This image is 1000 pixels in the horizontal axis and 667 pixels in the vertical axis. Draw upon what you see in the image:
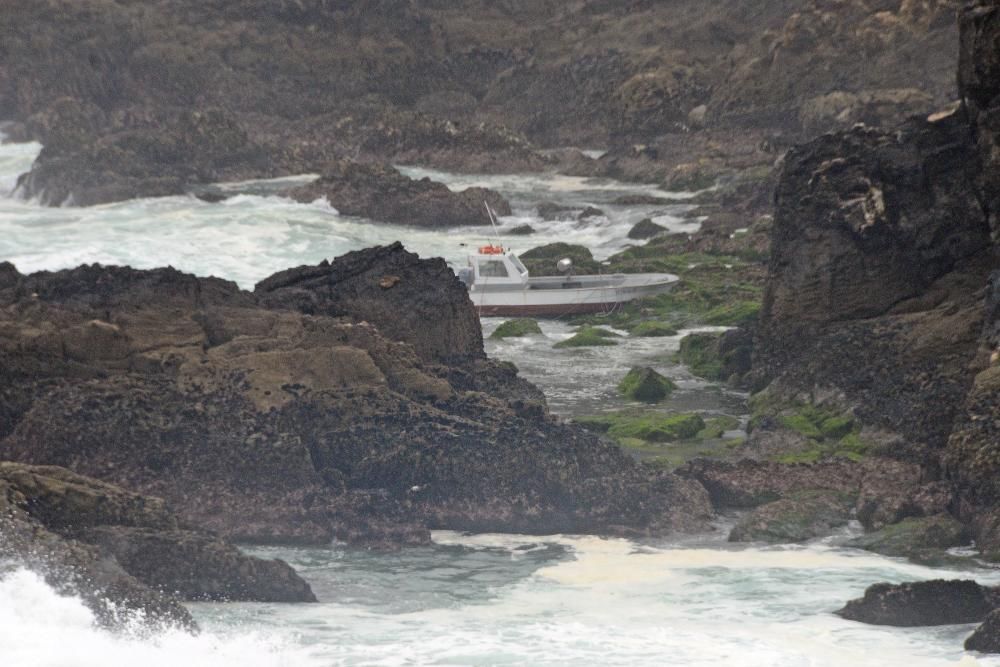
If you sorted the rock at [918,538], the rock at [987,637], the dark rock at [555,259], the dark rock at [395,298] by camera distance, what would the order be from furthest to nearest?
the dark rock at [555,259]
the dark rock at [395,298]
the rock at [918,538]
the rock at [987,637]

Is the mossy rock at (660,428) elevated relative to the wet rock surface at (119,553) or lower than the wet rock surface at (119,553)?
elevated

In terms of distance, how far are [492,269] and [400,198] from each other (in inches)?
685

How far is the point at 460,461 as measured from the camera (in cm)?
2683

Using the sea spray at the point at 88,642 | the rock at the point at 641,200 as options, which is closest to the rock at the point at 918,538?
the sea spray at the point at 88,642

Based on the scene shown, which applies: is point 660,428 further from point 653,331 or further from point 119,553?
point 119,553

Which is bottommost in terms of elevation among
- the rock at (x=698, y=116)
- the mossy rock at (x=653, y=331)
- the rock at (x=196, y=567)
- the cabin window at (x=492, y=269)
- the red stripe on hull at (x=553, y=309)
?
the rock at (x=196, y=567)

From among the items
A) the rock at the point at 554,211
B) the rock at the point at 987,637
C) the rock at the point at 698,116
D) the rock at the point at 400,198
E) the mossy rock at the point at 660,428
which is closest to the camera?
the rock at the point at 987,637

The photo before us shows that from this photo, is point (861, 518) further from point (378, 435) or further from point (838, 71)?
point (838, 71)

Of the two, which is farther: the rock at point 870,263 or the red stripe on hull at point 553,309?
the red stripe on hull at point 553,309

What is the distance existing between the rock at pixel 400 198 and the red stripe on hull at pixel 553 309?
57.4ft

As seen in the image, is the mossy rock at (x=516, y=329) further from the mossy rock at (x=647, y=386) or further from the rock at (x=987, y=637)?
the rock at (x=987, y=637)

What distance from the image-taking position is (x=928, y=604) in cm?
2161

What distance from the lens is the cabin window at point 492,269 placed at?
4891cm

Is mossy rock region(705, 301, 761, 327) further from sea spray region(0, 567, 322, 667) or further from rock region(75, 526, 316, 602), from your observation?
sea spray region(0, 567, 322, 667)
